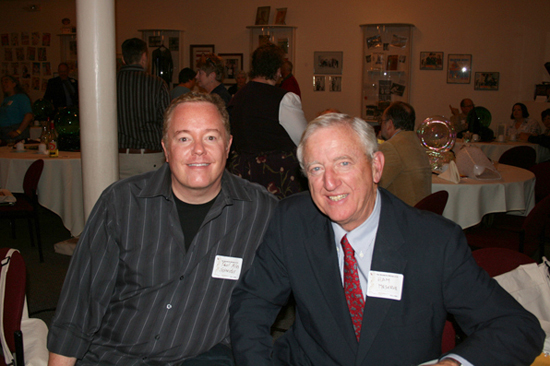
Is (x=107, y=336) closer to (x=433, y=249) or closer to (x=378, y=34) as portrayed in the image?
(x=433, y=249)

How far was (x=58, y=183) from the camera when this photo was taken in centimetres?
432

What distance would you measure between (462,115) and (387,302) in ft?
25.4

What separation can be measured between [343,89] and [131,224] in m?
8.17

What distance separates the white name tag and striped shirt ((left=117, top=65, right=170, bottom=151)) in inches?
98.5

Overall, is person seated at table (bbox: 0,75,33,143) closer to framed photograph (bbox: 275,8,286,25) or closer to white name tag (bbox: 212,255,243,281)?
framed photograph (bbox: 275,8,286,25)

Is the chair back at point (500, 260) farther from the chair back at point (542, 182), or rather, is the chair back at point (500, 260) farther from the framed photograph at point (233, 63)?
the framed photograph at point (233, 63)

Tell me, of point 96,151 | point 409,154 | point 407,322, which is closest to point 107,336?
point 407,322

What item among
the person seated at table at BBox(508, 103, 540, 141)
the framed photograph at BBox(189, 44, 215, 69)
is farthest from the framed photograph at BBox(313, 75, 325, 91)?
the person seated at table at BBox(508, 103, 540, 141)

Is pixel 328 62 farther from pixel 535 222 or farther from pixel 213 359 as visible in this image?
pixel 213 359

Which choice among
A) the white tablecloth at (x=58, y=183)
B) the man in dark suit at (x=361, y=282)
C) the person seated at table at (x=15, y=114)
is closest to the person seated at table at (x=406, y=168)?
the man in dark suit at (x=361, y=282)

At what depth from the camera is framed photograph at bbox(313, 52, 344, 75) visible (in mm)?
9164

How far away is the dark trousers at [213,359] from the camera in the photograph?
156 cm

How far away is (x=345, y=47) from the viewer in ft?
29.9

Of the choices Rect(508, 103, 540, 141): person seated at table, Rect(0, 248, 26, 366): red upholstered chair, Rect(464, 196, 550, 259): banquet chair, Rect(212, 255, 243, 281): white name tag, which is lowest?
Rect(464, 196, 550, 259): banquet chair
